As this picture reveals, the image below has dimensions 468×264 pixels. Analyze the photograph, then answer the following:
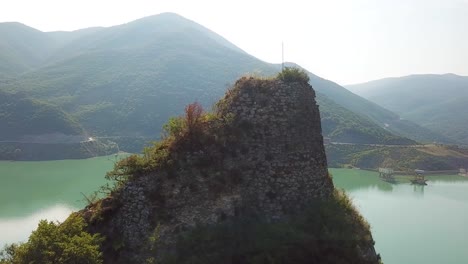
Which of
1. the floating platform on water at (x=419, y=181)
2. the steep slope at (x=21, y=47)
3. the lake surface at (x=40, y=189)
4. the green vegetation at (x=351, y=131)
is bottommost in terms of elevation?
the floating platform on water at (x=419, y=181)

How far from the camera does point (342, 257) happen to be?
7.05 metres

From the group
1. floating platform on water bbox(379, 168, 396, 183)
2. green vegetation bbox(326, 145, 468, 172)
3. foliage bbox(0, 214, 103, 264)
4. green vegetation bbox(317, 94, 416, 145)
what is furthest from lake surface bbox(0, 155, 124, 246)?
green vegetation bbox(317, 94, 416, 145)

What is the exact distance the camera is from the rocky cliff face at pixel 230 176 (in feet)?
23.1

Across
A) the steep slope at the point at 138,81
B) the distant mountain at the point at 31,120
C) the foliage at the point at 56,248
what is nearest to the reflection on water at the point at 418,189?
the steep slope at the point at 138,81

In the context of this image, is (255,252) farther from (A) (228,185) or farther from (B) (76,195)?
(B) (76,195)

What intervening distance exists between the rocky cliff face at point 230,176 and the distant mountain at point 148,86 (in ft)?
202

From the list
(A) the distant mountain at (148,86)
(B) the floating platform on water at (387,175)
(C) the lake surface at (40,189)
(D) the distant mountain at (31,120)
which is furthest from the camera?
(A) the distant mountain at (148,86)

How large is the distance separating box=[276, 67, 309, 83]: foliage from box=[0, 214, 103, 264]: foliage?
4.68m

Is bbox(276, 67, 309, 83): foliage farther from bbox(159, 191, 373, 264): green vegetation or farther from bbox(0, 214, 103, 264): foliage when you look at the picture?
bbox(0, 214, 103, 264): foliage

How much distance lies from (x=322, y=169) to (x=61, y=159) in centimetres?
5811

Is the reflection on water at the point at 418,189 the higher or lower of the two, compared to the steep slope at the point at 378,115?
lower

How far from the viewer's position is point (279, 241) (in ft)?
22.7

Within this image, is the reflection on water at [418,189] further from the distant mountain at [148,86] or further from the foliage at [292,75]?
the foliage at [292,75]

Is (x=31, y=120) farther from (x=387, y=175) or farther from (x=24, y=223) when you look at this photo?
(x=387, y=175)
